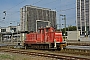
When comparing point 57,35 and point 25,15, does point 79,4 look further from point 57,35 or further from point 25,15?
point 57,35

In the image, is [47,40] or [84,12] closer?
[47,40]

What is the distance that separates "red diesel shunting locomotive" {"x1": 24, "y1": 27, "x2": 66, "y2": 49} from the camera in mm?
25578

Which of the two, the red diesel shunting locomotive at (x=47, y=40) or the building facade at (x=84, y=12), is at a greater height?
the building facade at (x=84, y=12)

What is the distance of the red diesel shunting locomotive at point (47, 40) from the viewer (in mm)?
25578

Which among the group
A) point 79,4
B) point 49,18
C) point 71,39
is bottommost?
point 71,39

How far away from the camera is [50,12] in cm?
6006

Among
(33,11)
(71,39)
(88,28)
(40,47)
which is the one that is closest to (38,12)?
(33,11)

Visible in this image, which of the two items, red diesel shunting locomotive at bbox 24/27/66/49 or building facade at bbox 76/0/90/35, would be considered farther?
building facade at bbox 76/0/90/35

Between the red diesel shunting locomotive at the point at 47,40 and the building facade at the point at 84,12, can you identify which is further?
the building facade at the point at 84,12

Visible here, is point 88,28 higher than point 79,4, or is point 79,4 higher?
point 79,4

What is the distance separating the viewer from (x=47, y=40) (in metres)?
26.9

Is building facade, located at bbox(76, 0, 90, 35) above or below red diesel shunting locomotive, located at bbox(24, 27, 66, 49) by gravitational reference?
above

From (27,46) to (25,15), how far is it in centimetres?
2938

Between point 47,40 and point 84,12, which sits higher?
point 84,12
